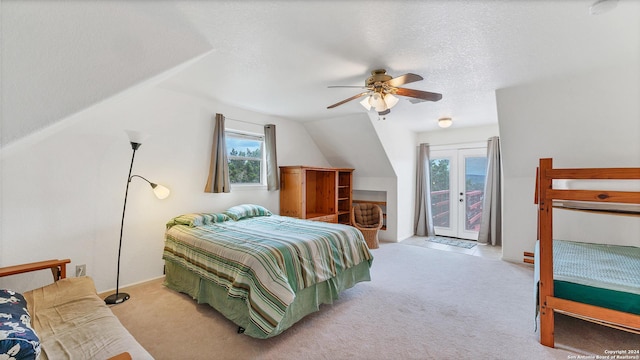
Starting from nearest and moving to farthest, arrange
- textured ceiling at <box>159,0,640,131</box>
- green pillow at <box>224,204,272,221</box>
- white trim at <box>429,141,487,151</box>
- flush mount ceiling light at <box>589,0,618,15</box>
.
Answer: flush mount ceiling light at <box>589,0,618,15</box> → textured ceiling at <box>159,0,640,131</box> → green pillow at <box>224,204,272,221</box> → white trim at <box>429,141,487,151</box>

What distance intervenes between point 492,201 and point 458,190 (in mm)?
653

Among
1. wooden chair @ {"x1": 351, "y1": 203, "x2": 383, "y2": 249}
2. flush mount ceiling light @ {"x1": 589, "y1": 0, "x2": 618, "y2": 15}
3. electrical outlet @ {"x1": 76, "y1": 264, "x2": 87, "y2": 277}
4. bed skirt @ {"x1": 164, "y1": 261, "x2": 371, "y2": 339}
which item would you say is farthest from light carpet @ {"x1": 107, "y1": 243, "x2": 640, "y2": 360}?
flush mount ceiling light @ {"x1": 589, "y1": 0, "x2": 618, "y2": 15}

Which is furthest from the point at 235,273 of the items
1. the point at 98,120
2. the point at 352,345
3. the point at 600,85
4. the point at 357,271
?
the point at 600,85

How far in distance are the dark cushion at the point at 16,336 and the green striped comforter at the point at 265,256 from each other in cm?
106

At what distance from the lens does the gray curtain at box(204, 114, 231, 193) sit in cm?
350

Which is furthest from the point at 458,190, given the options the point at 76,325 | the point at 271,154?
the point at 76,325

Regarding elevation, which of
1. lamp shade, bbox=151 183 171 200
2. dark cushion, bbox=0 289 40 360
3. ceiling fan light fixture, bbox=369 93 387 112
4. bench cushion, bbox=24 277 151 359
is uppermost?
ceiling fan light fixture, bbox=369 93 387 112

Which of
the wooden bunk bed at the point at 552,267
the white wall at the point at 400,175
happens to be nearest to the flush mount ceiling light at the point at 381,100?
the wooden bunk bed at the point at 552,267

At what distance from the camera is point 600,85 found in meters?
2.55

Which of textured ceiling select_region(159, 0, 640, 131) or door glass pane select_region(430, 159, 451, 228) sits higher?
textured ceiling select_region(159, 0, 640, 131)

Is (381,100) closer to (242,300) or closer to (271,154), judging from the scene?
(242,300)

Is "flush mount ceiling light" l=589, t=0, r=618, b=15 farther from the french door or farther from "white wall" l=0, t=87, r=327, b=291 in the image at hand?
the french door

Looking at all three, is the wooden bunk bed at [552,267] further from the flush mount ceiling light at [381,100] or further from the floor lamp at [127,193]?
the floor lamp at [127,193]

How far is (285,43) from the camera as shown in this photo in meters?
1.96
